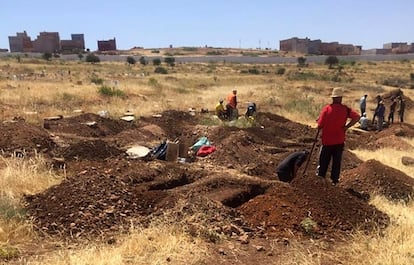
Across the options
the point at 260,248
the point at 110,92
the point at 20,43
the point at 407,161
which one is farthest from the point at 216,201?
the point at 20,43

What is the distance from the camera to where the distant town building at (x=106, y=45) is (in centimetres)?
13450

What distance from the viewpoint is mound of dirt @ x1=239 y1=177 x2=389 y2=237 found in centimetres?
599

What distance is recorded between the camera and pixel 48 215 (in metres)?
6.20

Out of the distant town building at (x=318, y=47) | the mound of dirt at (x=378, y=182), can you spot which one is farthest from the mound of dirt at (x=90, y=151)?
the distant town building at (x=318, y=47)

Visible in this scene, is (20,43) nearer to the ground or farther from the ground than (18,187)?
farther from the ground

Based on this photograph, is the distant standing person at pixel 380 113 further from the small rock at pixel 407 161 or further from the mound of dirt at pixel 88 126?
the mound of dirt at pixel 88 126

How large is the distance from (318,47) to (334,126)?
422 ft

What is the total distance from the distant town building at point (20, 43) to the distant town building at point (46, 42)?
11.1ft

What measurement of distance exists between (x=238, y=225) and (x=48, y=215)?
93.9 inches

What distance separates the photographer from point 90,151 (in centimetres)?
1000

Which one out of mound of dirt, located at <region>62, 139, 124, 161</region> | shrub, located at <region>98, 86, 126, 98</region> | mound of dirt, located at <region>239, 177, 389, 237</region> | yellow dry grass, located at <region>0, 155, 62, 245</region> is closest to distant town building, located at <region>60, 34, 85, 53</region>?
shrub, located at <region>98, 86, 126, 98</region>

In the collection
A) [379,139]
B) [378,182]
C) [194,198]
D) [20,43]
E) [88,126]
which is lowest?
[379,139]

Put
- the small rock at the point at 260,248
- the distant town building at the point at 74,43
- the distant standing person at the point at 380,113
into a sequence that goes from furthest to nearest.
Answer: the distant town building at the point at 74,43 → the distant standing person at the point at 380,113 → the small rock at the point at 260,248

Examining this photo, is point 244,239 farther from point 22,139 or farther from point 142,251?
point 22,139
